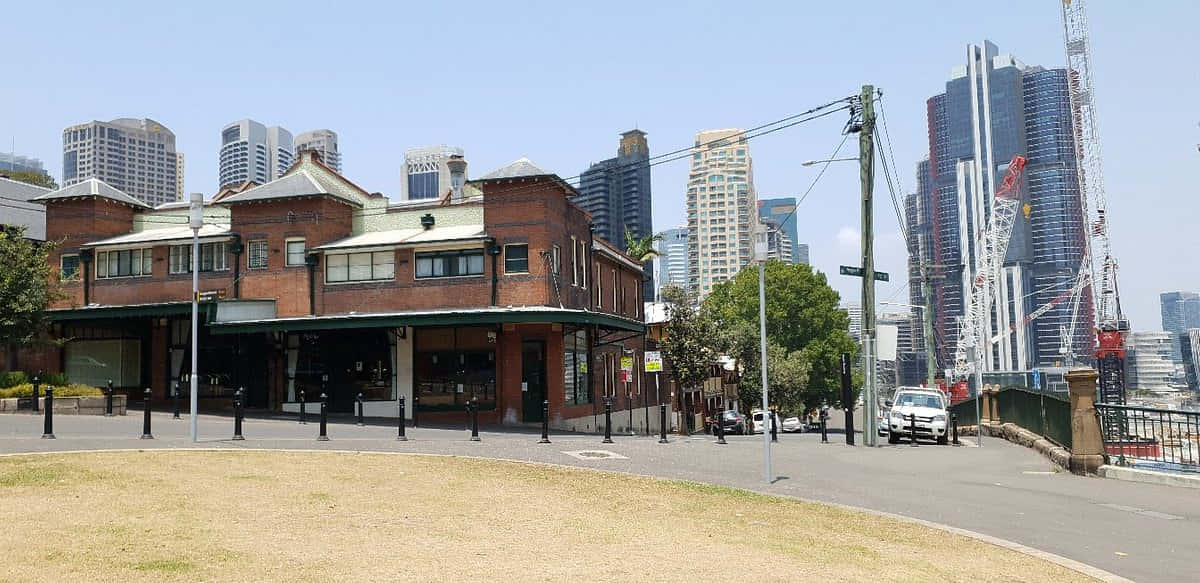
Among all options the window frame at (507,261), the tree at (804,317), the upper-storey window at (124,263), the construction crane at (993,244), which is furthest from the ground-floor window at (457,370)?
the construction crane at (993,244)

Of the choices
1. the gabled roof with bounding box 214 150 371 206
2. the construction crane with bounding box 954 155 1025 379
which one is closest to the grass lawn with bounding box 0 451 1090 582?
the gabled roof with bounding box 214 150 371 206

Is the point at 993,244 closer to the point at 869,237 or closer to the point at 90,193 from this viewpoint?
the point at 869,237

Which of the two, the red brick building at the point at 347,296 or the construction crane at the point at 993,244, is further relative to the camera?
the construction crane at the point at 993,244

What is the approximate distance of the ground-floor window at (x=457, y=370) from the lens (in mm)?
33094

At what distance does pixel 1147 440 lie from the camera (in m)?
18.1

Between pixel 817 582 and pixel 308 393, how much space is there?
95.2ft

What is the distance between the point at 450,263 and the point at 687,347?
21.2 metres

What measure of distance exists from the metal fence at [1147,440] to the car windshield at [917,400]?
1067 centimetres

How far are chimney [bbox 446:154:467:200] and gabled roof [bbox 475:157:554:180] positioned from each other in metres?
6.68

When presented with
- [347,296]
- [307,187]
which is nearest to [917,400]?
[347,296]

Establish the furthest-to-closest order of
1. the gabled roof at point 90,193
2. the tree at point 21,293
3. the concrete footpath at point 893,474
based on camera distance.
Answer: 1. the gabled roof at point 90,193
2. the tree at point 21,293
3. the concrete footpath at point 893,474

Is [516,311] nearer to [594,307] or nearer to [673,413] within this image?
[594,307]

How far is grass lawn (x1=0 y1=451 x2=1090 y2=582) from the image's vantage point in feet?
27.3

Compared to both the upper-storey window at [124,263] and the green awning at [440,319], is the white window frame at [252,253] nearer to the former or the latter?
the green awning at [440,319]
